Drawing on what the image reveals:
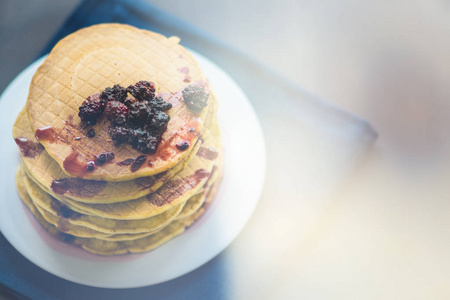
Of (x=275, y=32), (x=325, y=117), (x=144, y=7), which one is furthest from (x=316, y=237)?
(x=144, y=7)

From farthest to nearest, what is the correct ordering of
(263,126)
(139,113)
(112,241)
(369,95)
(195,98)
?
(369,95)
(263,126)
(112,241)
(195,98)
(139,113)

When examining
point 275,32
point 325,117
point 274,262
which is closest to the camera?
A: point 274,262

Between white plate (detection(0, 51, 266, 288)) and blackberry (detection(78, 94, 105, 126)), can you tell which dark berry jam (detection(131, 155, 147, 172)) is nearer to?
blackberry (detection(78, 94, 105, 126))

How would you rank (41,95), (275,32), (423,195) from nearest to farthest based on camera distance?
(41,95) < (423,195) < (275,32)

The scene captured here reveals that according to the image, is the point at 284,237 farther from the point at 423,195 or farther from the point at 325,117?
the point at 423,195

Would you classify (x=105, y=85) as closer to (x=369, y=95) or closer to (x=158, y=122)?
(x=158, y=122)

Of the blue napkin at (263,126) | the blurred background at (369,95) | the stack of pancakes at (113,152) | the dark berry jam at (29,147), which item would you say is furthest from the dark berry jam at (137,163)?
the blurred background at (369,95)

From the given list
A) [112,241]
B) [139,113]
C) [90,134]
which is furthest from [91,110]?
[112,241]
